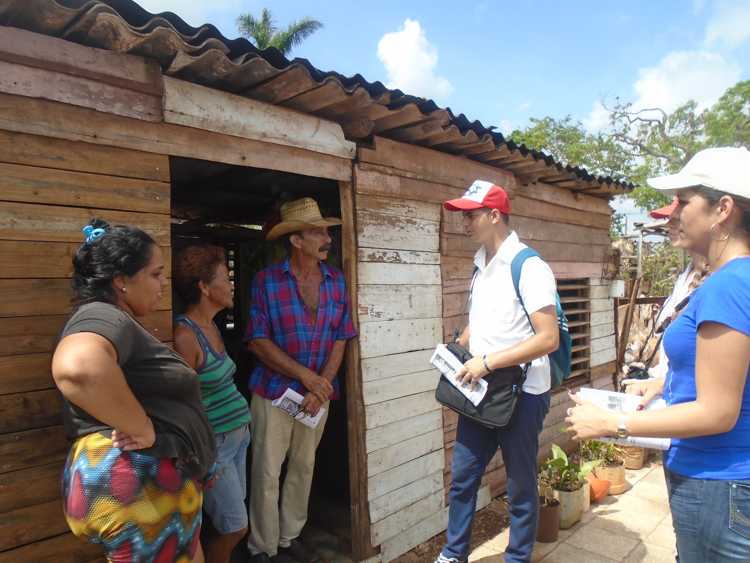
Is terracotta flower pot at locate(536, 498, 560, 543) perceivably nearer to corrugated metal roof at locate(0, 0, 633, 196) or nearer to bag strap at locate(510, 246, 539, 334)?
bag strap at locate(510, 246, 539, 334)

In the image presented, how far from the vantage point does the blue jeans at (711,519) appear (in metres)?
1.57

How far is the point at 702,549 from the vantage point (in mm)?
1659

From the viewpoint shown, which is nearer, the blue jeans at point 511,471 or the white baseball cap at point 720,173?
the white baseball cap at point 720,173

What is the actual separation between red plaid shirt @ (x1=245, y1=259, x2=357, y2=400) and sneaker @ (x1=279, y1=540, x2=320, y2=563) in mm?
1171

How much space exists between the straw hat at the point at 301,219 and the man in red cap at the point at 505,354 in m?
0.93

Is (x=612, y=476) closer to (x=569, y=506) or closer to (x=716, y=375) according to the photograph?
(x=569, y=506)

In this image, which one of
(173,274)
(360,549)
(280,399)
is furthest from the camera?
(360,549)

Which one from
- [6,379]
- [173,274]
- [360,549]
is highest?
[173,274]

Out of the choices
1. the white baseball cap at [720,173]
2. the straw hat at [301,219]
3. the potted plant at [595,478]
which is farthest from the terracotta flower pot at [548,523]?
the white baseball cap at [720,173]

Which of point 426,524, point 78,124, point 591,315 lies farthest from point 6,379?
point 591,315

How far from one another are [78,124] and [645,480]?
5990 mm

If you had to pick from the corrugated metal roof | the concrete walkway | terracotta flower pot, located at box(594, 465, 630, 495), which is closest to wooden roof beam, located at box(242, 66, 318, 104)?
the corrugated metal roof

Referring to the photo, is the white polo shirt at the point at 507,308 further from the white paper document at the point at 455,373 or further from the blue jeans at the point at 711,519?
the blue jeans at the point at 711,519

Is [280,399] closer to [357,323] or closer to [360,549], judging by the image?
[357,323]
